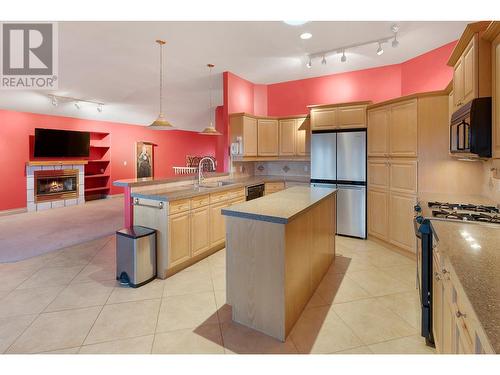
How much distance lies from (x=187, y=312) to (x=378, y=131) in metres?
3.60

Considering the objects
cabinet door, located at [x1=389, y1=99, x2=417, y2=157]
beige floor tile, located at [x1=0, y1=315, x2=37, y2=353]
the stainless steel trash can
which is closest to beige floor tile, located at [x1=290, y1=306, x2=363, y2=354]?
the stainless steel trash can

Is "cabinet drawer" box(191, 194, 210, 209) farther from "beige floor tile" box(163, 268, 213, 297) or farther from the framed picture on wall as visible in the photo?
the framed picture on wall

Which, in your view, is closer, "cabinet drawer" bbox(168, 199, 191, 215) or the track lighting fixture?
"cabinet drawer" bbox(168, 199, 191, 215)

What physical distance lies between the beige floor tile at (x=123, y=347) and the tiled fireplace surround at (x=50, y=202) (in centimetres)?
656

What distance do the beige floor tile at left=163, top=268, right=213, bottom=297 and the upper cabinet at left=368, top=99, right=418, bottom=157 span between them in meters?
3.03

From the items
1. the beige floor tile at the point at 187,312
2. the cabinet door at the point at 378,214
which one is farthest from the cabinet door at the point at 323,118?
the beige floor tile at the point at 187,312

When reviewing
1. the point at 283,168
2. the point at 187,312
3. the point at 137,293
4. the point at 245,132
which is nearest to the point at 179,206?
the point at 137,293

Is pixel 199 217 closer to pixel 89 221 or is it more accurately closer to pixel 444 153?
pixel 444 153

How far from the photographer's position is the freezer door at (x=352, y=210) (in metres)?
4.43

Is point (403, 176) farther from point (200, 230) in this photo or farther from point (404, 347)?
point (200, 230)

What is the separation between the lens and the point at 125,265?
9.82ft

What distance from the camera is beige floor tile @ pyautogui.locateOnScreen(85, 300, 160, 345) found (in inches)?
84.2

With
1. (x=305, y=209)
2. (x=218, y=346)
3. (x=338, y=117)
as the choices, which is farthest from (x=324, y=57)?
(x=218, y=346)

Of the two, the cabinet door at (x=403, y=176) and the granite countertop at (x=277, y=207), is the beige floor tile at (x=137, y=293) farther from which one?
the cabinet door at (x=403, y=176)
